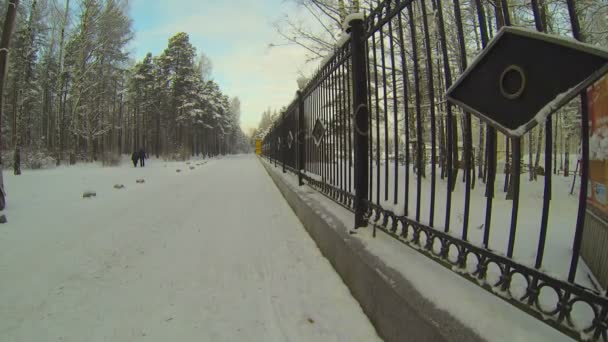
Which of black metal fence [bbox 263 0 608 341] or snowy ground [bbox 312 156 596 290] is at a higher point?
black metal fence [bbox 263 0 608 341]

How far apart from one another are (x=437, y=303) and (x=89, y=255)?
138 inches

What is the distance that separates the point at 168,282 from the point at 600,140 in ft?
10.8

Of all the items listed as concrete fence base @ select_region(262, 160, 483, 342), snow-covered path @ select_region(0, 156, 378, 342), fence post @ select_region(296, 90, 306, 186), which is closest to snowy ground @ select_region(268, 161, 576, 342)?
concrete fence base @ select_region(262, 160, 483, 342)

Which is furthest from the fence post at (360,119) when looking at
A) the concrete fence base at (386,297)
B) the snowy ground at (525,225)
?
the concrete fence base at (386,297)

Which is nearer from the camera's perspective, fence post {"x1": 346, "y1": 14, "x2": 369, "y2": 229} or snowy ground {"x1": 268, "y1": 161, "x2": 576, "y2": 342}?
snowy ground {"x1": 268, "y1": 161, "x2": 576, "y2": 342}

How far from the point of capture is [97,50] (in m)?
21.9

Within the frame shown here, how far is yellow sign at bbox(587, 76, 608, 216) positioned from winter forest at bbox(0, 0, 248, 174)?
17694 mm

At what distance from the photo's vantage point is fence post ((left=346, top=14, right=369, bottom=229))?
283 centimetres

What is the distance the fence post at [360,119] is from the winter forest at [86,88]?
16089 millimetres

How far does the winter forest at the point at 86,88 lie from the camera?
2003 cm

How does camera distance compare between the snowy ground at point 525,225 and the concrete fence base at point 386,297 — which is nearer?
the concrete fence base at point 386,297

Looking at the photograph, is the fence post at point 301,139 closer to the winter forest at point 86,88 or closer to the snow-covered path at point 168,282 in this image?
the snow-covered path at point 168,282

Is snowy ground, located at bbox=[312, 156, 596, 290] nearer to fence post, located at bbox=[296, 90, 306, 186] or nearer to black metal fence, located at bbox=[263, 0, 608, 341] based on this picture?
black metal fence, located at bbox=[263, 0, 608, 341]

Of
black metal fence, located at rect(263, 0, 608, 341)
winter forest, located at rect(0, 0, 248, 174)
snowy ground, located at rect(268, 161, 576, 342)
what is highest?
winter forest, located at rect(0, 0, 248, 174)
